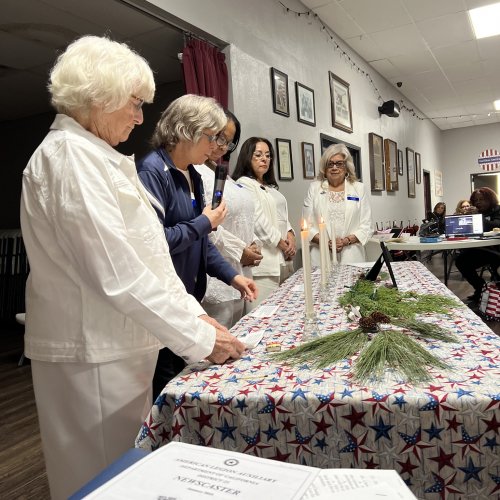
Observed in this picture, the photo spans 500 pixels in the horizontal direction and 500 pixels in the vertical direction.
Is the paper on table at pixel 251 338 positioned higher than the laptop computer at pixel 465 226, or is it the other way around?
the laptop computer at pixel 465 226

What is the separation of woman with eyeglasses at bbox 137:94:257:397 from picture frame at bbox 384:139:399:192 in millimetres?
5994

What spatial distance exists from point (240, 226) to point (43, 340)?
1.36 m

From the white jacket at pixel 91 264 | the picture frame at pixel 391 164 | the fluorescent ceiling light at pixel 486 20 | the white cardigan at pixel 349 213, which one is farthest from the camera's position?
the picture frame at pixel 391 164

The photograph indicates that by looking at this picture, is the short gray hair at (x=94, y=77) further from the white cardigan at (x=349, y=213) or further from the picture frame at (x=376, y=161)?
the picture frame at (x=376, y=161)

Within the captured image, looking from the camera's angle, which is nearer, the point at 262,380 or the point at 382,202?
the point at 262,380

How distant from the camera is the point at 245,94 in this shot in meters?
3.48

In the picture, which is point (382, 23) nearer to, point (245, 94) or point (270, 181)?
point (245, 94)

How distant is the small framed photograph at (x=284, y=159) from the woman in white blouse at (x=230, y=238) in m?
1.64

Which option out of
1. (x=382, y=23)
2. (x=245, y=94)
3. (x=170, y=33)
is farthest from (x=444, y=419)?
(x=382, y=23)

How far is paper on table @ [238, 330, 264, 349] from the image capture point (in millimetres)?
1121

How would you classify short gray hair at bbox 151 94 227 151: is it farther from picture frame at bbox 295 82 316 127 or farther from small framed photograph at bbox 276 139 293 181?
picture frame at bbox 295 82 316 127

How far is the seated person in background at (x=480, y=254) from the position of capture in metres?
4.60

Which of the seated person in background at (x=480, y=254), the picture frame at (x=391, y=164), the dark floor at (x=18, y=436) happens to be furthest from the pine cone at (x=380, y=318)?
the picture frame at (x=391, y=164)

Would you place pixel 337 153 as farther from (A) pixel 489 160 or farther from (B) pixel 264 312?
(A) pixel 489 160
